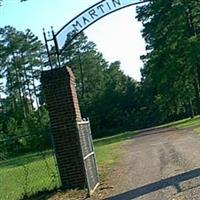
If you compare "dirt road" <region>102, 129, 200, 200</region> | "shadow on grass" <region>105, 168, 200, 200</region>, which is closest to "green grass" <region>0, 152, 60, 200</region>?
"dirt road" <region>102, 129, 200, 200</region>

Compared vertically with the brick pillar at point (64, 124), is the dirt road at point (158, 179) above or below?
below

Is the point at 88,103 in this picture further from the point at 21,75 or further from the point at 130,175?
the point at 130,175

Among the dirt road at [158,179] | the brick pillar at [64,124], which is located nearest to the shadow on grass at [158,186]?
the dirt road at [158,179]

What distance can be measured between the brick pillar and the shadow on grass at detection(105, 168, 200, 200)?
1921 mm

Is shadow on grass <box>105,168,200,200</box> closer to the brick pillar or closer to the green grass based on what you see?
the brick pillar

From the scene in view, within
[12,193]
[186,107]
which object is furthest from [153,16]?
[12,193]

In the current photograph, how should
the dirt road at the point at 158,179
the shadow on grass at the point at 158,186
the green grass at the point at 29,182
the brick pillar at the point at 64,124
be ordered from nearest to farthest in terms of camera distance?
the dirt road at the point at 158,179, the shadow on grass at the point at 158,186, the brick pillar at the point at 64,124, the green grass at the point at 29,182

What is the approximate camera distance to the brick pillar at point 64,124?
16.3 metres

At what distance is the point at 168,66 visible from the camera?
57125 mm

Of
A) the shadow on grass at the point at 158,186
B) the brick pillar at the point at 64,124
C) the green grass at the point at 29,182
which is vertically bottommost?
the shadow on grass at the point at 158,186

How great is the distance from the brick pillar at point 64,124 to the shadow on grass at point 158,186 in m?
1.92

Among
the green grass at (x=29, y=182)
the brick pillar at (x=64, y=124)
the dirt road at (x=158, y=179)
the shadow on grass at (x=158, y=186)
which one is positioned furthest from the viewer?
the green grass at (x=29, y=182)

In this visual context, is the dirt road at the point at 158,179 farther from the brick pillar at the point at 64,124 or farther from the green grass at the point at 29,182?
the green grass at the point at 29,182

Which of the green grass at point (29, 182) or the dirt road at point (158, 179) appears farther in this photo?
the green grass at point (29, 182)
